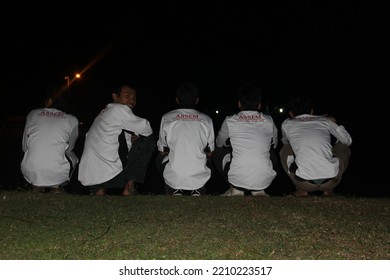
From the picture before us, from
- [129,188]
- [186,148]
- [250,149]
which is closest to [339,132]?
[250,149]

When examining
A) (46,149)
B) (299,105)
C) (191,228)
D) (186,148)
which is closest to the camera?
(191,228)

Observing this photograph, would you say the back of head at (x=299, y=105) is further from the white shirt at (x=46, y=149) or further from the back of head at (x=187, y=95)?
the white shirt at (x=46, y=149)

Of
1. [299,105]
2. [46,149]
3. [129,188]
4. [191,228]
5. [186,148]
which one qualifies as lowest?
[129,188]

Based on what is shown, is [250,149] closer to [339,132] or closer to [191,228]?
[339,132]

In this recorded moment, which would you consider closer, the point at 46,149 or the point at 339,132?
the point at 46,149

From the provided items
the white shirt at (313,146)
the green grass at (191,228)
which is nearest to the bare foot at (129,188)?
the green grass at (191,228)

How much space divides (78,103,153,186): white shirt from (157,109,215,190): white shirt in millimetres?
374

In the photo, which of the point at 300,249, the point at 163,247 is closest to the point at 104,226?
the point at 163,247

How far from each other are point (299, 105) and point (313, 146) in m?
0.75

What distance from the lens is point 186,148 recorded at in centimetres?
666

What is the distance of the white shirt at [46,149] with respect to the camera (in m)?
6.80

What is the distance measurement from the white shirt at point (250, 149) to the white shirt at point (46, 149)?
2.07 meters

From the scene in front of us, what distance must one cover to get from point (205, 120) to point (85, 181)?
1.69m
